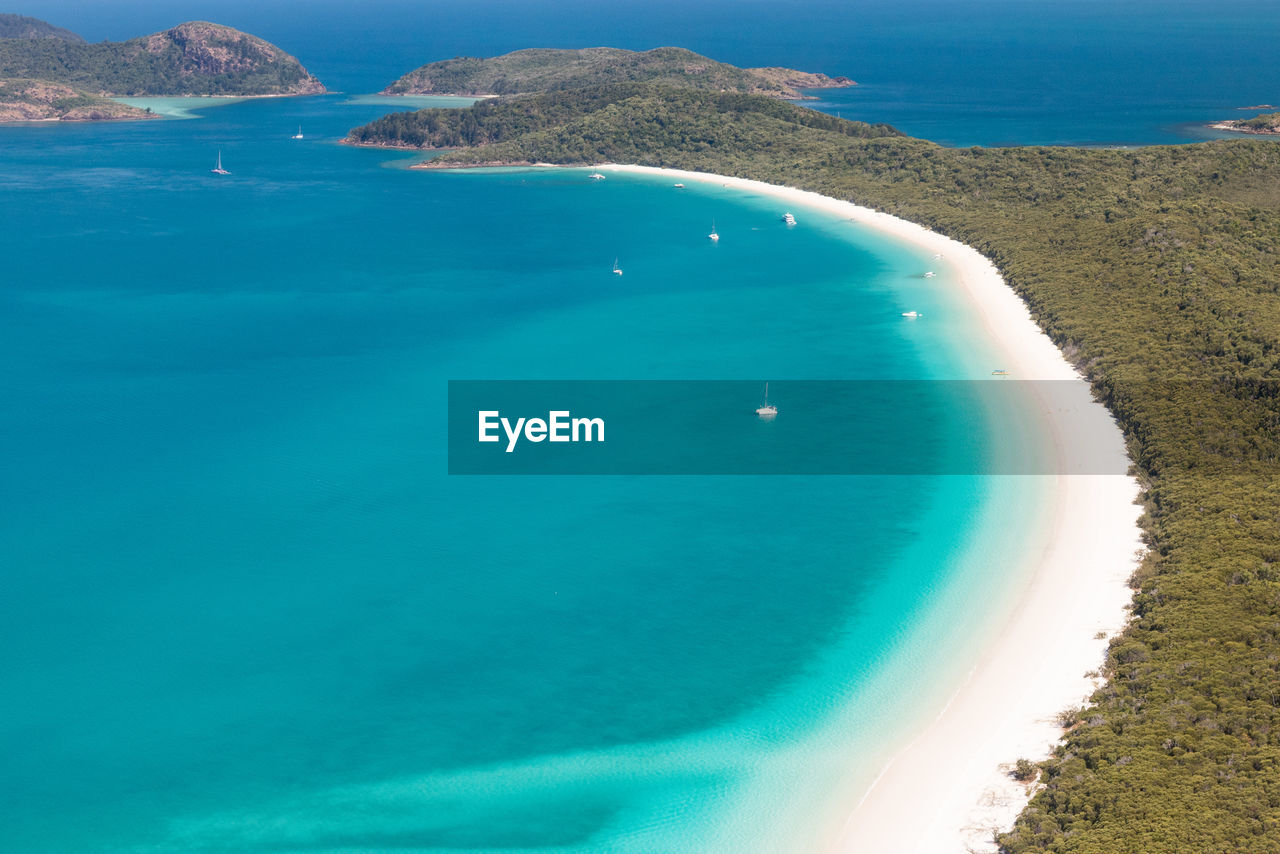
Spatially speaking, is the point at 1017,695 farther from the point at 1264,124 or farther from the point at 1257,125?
the point at 1257,125

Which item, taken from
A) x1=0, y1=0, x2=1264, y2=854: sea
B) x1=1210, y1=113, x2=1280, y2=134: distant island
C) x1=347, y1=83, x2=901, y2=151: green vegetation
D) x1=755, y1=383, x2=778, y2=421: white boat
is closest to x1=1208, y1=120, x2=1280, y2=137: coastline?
x1=1210, y1=113, x2=1280, y2=134: distant island

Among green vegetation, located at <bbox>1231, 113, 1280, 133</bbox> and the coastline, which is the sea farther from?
green vegetation, located at <bbox>1231, 113, 1280, 133</bbox>

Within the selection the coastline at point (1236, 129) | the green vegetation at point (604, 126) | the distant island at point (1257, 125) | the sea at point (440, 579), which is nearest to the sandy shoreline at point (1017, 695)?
the sea at point (440, 579)

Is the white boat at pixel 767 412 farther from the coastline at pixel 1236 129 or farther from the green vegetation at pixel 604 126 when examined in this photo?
the coastline at pixel 1236 129

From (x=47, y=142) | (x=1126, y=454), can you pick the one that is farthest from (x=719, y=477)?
(x=47, y=142)

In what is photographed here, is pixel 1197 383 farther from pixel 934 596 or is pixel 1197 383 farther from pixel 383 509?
pixel 383 509

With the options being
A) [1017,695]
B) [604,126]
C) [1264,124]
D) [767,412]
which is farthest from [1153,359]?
[1264,124]
